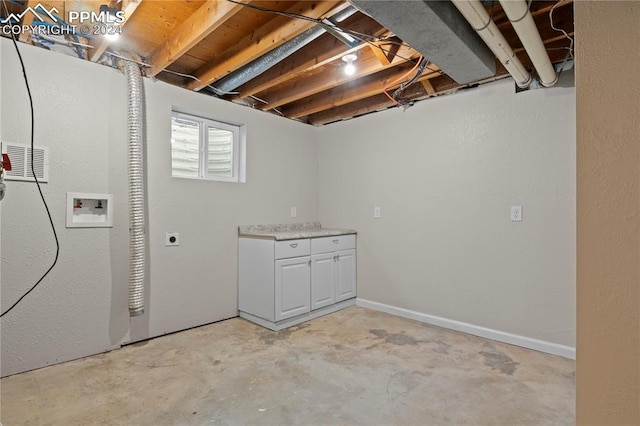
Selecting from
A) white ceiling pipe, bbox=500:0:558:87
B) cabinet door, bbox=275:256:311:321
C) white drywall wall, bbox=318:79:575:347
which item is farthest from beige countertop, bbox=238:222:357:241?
white ceiling pipe, bbox=500:0:558:87

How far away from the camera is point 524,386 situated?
6.41 feet

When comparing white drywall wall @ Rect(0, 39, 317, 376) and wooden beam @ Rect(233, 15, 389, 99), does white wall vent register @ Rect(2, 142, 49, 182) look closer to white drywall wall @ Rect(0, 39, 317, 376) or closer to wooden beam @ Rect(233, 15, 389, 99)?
white drywall wall @ Rect(0, 39, 317, 376)

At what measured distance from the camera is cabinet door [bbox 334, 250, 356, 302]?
3.53 metres

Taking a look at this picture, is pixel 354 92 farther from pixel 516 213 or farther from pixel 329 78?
pixel 516 213

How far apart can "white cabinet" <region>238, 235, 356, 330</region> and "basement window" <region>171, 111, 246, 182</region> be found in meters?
0.79

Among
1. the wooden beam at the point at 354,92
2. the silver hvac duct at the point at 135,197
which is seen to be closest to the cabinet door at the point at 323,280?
the silver hvac duct at the point at 135,197

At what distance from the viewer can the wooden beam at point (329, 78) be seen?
2476mm

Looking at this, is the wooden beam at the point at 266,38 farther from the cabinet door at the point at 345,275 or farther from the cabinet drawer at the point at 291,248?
the cabinet door at the point at 345,275

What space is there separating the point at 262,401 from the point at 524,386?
5.24 ft

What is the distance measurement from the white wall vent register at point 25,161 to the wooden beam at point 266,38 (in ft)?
4.41

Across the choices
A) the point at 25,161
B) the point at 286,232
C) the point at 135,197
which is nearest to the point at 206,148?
the point at 135,197

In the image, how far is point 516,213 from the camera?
262 cm

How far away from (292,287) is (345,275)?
0.79 m

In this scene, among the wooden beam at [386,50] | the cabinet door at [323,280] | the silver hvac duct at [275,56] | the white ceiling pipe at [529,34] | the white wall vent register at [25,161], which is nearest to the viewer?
the white ceiling pipe at [529,34]
